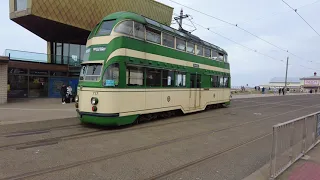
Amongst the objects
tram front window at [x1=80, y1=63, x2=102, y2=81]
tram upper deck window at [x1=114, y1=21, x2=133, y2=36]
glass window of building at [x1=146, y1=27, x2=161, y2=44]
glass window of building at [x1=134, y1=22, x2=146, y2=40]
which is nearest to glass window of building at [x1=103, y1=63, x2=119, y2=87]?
tram front window at [x1=80, y1=63, x2=102, y2=81]

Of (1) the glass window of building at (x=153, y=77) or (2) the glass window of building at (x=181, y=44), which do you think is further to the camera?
(2) the glass window of building at (x=181, y=44)

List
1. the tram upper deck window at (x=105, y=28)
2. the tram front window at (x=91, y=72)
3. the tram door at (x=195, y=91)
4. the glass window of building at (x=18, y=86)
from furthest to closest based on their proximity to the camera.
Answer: the glass window of building at (x=18, y=86) < the tram door at (x=195, y=91) < the tram upper deck window at (x=105, y=28) < the tram front window at (x=91, y=72)

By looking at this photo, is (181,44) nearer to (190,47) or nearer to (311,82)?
(190,47)

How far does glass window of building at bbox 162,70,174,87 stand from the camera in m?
11.3

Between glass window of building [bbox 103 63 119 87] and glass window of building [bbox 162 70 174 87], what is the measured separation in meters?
3.04

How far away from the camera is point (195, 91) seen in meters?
14.0

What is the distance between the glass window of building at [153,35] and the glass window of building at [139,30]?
332 mm

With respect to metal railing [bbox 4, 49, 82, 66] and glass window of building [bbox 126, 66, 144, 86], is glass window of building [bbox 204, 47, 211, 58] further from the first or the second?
metal railing [bbox 4, 49, 82, 66]

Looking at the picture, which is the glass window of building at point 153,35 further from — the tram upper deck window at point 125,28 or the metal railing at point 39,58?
the metal railing at point 39,58

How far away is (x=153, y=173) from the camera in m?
4.86

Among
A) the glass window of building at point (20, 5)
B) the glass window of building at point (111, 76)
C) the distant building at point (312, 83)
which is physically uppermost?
the glass window of building at point (20, 5)

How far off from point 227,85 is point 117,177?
15521 mm

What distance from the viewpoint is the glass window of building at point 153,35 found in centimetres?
1043

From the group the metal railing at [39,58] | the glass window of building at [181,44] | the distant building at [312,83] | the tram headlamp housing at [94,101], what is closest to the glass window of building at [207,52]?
the glass window of building at [181,44]
